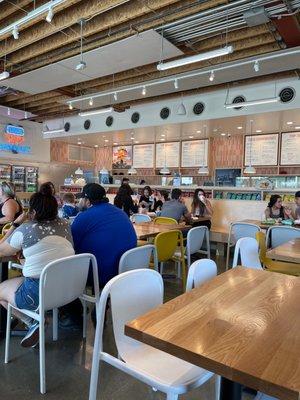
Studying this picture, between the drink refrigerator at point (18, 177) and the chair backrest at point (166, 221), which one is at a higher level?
the drink refrigerator at point (18, 177)

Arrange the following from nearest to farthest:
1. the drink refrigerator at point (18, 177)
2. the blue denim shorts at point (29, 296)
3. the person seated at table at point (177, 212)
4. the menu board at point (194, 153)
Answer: the blue denim shorts at point (29, 296) < the person seated at table at point (177, 212) < the menu board at point (194, 153) < the drink refrigerator at point (18, 177)

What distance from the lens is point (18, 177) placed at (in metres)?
10.8

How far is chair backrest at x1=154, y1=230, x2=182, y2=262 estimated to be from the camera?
339 centimetres

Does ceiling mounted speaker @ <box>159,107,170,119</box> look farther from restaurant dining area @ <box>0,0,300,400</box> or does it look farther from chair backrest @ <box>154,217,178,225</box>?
chair backrest @ <box>154,217,178,225</box>

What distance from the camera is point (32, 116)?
418 inches

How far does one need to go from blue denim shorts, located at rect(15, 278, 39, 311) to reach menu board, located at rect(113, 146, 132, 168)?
10.0 metres

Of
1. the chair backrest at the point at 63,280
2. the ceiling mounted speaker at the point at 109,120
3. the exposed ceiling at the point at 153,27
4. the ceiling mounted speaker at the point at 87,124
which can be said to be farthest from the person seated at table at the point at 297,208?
the ceiling mounted speaker at the point at 87,124

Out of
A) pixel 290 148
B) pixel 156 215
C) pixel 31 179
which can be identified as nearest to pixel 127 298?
pixel 156 215

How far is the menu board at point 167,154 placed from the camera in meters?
10.9

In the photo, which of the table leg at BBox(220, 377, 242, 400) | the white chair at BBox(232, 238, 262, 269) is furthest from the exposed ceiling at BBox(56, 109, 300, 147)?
the table leg at BBox(220, 377, 242, 400)

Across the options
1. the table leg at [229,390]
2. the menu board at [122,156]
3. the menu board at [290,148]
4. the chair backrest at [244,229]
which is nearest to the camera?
the table leg at [229,390]

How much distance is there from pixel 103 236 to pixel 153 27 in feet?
11.1

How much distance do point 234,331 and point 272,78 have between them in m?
6.50

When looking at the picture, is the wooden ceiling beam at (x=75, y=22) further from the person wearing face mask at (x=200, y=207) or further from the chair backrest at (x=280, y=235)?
the person wearing face mask at (x=200, y=207)
